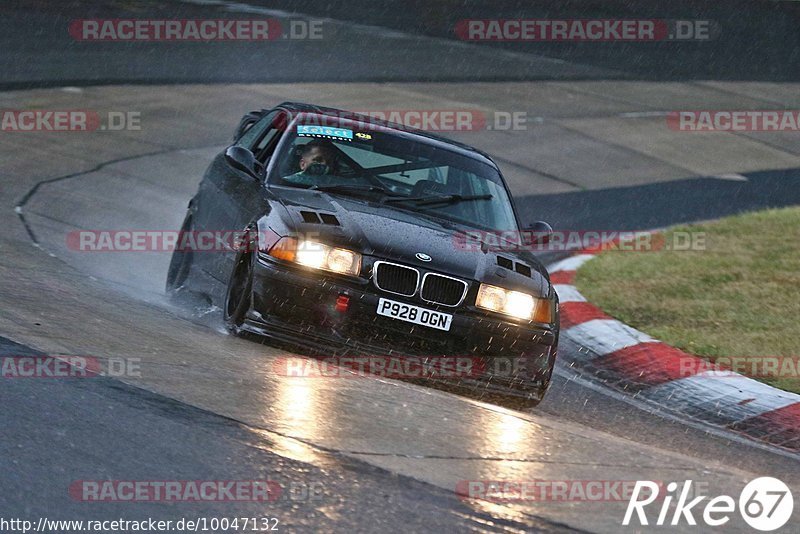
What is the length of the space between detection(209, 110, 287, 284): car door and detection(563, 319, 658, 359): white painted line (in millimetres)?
2482

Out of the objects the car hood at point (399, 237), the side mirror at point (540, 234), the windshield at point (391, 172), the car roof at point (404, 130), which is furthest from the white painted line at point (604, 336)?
the car hood at point (399, 237)

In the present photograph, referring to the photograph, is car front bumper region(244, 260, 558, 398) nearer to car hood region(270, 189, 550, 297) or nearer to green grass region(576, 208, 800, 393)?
car hood region(270, 189, 550, 297)

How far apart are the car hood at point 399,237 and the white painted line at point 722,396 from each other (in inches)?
47.0

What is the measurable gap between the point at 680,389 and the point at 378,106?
10.7 m

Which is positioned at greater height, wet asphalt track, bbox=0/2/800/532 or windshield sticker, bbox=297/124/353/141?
windshield sticker, bbox=297/124/353/141

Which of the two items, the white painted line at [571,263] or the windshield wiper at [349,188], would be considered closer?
the windshield wiper at [349,188]

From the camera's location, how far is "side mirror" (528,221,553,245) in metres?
8.16

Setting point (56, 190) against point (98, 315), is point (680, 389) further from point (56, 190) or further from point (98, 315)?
point (56, 190)

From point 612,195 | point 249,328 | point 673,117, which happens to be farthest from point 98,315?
point 673,117

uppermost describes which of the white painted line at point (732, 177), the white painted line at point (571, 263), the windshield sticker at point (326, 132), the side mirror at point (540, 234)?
the white painted line at point (732, 177)

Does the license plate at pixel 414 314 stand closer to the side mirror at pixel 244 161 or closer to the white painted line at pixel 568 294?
Answer: the side mirror at pixel 244 161

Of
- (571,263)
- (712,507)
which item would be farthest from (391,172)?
(571,263)

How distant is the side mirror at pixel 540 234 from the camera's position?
8.16 meters

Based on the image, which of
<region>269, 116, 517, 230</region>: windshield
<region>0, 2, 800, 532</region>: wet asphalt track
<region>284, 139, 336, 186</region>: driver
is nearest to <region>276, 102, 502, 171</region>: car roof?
<region>269, 116, 517, 230</region>: windshield
